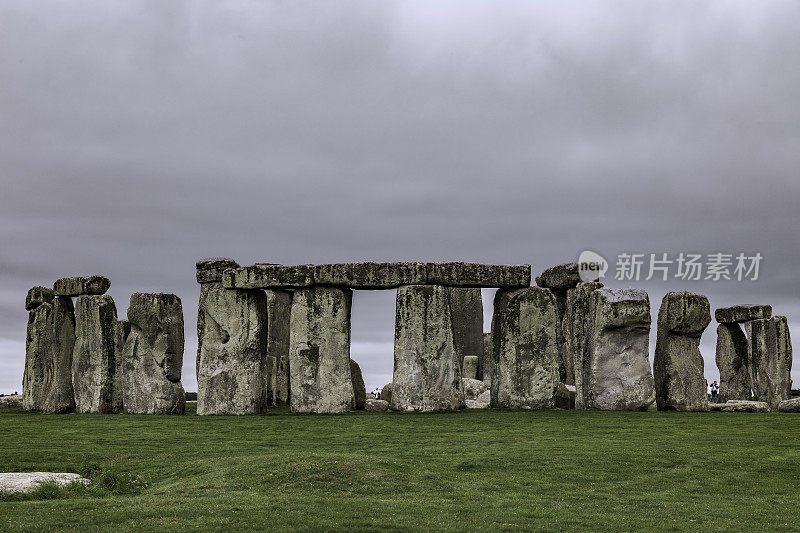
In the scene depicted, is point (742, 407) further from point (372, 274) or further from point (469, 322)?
point (469, 322)

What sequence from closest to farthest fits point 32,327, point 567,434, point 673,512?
1. point 673,512
2. point 567,434
3. point 32,327

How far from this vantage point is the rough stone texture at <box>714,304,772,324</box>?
1132 inches

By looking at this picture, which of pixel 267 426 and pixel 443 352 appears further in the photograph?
pixel 443 352

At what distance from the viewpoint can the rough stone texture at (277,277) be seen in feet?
71.6

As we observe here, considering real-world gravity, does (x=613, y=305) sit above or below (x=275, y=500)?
above

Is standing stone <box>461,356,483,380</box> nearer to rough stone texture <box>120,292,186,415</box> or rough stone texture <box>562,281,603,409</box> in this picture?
rough stone texture <box>562,281,603,409</box>

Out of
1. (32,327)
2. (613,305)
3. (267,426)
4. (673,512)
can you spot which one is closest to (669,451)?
(673,512)

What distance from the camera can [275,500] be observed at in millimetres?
10703

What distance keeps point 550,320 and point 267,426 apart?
7.13m

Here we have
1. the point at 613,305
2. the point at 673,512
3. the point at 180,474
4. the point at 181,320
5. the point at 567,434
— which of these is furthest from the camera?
the point at 181,320

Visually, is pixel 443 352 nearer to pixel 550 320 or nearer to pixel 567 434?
pixel 550 320

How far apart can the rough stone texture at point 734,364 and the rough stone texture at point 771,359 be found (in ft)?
5.74

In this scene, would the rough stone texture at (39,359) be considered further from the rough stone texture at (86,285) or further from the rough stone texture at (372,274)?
the rough stone texture at (372,274)

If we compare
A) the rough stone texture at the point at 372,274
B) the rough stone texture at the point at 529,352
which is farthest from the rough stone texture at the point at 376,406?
the rough stone texture at the point at 372,274
